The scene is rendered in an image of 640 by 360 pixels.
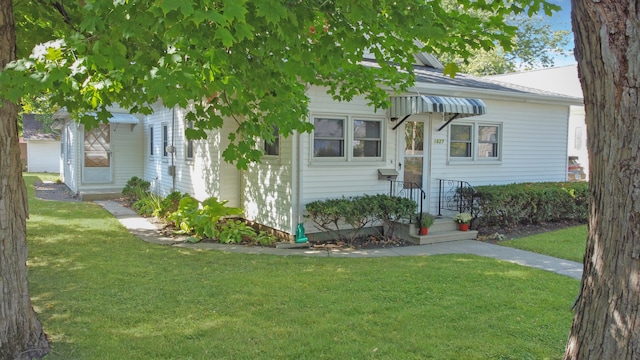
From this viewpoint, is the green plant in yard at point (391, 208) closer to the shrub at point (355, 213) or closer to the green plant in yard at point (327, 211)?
the shrub at point (355, 213)

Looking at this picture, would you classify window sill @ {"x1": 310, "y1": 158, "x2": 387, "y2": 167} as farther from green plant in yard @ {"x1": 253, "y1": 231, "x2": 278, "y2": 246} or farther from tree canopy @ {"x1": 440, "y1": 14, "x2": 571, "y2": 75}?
tree canopy @ {"x1": 440, "y1": 14, "x2": 571, "y2": 75}

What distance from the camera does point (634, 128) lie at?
238 centimetres

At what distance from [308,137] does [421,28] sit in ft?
16.2

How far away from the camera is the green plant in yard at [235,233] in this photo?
8.94 meters

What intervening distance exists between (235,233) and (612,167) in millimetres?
7452

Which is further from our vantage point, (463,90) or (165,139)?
(165,139)

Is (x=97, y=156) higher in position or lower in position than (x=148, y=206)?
higher

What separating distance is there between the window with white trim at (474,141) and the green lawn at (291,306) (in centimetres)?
388

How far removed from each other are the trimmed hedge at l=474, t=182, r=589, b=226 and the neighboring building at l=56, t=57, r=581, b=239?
2.84ft

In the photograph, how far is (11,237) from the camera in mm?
3641

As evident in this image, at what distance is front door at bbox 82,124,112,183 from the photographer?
53.8ft

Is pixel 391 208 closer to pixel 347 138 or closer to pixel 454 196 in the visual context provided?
pixel 347 138

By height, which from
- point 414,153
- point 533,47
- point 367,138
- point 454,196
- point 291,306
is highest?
point 533,47

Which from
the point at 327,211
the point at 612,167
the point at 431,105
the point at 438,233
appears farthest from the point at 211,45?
the point at 438,233
